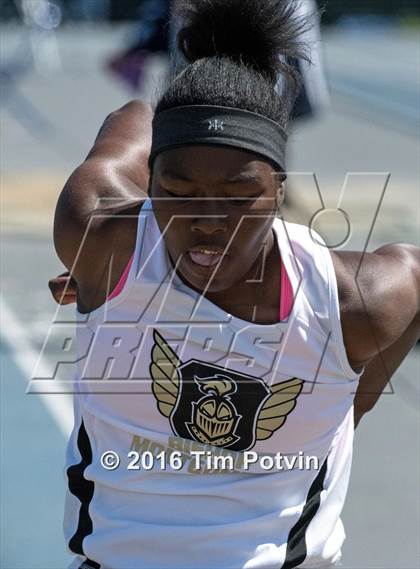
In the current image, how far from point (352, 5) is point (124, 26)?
3673mm

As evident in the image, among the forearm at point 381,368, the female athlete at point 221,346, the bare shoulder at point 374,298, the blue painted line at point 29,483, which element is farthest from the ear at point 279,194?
the blue painted line at point 29,483

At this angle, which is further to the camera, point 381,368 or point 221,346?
Result: point 381,368

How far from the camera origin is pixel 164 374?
2.66m

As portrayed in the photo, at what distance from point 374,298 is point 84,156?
872 centimetres

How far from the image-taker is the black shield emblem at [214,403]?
265cm

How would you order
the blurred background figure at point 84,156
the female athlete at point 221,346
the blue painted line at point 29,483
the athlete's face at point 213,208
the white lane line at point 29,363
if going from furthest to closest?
the white lane line at point 29,363
the blurred background figure at point 84,156
the blue painted line at point 29,483
the female athlete at point 221,346
the athlete's face at point 213,208

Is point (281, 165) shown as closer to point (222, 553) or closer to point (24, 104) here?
point (222, 553)

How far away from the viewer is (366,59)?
58.0 ft

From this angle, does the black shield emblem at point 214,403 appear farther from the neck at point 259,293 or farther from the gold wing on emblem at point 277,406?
the neck at point 259,293

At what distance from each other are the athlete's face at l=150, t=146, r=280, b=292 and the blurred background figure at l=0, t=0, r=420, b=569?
1.51ft

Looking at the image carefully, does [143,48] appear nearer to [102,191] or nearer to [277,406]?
[102,191]

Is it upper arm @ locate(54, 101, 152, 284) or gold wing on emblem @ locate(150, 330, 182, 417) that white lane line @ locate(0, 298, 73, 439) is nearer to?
upper arm @ locate(54, 101, 152, 284)

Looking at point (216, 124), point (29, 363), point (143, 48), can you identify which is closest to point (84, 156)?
point (143, 48)

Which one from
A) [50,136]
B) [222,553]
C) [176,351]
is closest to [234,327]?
[176,351]
